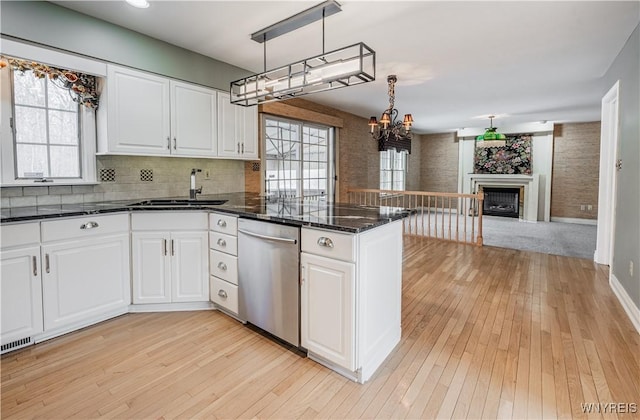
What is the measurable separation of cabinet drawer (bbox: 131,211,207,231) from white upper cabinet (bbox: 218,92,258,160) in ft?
3.74

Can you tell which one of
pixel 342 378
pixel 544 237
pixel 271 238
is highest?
pixel 271 238

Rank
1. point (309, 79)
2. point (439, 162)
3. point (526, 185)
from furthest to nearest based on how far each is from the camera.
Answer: point (439, 162)
point (526, 185)
point (309, 79)

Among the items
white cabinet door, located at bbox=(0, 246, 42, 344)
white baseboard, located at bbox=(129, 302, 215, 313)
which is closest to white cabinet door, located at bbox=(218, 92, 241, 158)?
white baseboard, located at bbox=(129, 302, 215, 313)

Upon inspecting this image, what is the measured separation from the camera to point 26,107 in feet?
8.69

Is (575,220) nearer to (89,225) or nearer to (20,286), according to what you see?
(89,225)

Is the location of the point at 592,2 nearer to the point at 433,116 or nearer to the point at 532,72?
the point at 532,72

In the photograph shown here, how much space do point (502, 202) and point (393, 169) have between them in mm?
3066

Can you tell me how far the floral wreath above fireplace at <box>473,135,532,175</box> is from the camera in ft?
27.9

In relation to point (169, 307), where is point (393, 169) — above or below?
above

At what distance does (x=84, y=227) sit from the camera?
95.7 inches

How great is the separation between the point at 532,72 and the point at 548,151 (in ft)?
16.4

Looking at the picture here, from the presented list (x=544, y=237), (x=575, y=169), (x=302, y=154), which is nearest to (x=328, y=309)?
(x=302, y=154)

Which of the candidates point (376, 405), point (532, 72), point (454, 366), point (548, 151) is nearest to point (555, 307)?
point (454, 366)

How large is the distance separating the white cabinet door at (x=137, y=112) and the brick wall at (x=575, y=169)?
8.96 metres
